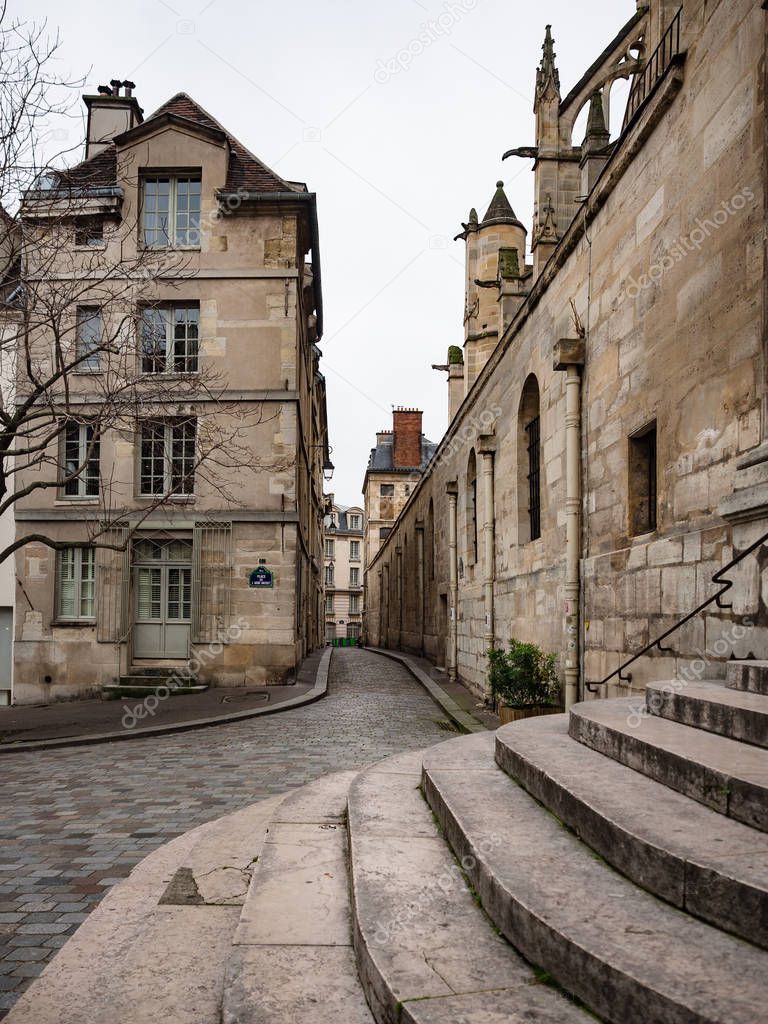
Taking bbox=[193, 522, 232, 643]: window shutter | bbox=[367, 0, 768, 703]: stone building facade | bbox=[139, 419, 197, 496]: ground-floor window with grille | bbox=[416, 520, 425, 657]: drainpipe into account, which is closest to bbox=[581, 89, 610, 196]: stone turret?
bbox=[367, 0, 768, 703]: stone building facade

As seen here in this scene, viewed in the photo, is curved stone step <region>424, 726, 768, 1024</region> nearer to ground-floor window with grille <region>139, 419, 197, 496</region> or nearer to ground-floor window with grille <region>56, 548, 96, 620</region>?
ground-floor window with grille <region>139, 419, 197, 496</region>

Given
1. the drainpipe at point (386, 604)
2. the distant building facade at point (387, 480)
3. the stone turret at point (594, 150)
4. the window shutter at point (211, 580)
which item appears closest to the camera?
the stone turret at point (594, 150)

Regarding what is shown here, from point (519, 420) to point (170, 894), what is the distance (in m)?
9.13


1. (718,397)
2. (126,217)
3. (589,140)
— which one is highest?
(126,217)

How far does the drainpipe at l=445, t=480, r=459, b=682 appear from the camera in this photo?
17438mm

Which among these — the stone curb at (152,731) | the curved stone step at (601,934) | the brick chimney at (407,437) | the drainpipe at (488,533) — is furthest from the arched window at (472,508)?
the brick chimney at (407,437)

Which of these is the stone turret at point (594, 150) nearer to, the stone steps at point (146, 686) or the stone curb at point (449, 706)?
the stone curb at point (449, 706)

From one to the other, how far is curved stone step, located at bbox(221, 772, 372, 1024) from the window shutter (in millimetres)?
12060

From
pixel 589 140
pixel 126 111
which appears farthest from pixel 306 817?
pixel 126 111

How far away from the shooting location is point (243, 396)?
16.7 meters

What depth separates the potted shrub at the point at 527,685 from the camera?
29.9ft

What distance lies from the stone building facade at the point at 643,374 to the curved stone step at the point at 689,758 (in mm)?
1195

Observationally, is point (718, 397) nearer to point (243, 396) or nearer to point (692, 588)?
point (692, 588)

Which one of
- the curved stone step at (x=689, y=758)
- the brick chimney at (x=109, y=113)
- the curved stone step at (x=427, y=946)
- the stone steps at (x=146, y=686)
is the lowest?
the stone steps at (x=146, y=686)
